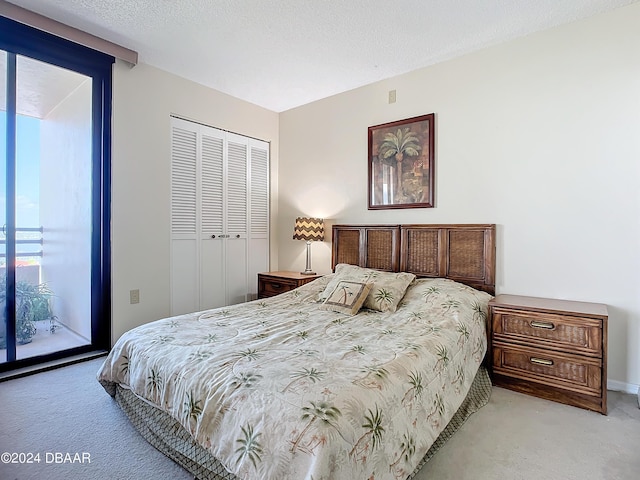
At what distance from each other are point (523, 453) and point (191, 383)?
164 centimetres

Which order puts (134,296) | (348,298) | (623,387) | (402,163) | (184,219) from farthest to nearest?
(184,219) → (402,163) → (134,296) → (348,298) → (623,387)

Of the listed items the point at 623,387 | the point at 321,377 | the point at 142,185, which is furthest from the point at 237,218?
the point at 623,387

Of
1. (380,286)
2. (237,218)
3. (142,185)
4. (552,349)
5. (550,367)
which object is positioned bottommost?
(550,367)

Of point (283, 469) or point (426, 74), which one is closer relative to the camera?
point (283, 469)

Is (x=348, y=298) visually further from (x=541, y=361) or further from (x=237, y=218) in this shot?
(x=237, y=218)

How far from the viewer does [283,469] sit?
1.09 m

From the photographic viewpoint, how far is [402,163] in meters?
3.39

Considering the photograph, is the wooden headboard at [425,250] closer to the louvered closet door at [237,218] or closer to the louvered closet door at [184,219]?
the louvered closet door at [237,218]

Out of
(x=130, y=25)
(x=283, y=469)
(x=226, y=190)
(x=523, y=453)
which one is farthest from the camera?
(x=226, y=190)

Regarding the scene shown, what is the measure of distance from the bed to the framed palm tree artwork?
0.70 meters

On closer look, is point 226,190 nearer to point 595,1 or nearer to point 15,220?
point 15,220

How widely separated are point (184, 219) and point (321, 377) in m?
2.74

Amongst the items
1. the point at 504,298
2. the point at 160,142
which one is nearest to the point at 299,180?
the point at 160,142

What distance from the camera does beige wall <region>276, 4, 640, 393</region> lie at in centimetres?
240
